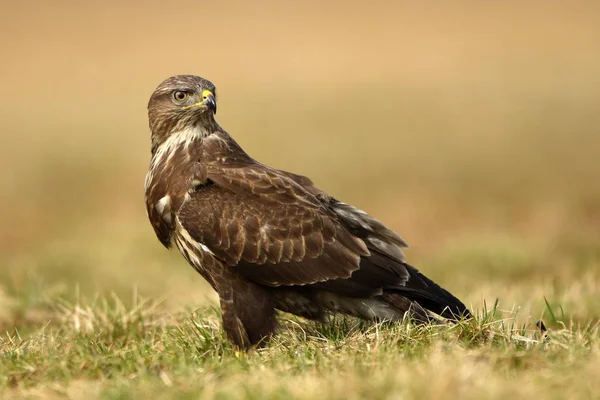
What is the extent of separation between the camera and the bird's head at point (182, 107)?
20.7ft

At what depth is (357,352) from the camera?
4.86 m

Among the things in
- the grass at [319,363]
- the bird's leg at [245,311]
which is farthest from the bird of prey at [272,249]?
the grass at [319,363]

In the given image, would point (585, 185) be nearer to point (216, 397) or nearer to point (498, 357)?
point (498, 357)

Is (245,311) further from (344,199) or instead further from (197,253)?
(344,199)

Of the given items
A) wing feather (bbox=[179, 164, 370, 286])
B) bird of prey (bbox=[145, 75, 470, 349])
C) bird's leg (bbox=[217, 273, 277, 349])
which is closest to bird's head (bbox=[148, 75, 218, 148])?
bird of prey (bbox=[145, 75, 470, 349])

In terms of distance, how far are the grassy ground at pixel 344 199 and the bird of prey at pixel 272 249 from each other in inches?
8.2

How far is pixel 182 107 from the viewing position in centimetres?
634

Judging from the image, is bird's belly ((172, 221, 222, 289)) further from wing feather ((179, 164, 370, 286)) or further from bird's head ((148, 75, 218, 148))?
bird's head ((148, 75, 218, 148))

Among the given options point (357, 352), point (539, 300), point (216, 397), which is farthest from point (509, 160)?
point (216, 397)

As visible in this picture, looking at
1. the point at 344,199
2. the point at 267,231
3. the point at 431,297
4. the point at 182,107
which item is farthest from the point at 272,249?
the point at 344,199

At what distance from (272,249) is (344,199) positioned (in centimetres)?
801

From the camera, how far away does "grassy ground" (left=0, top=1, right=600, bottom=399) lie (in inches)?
180

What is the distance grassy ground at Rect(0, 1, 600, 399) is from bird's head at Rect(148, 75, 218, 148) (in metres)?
1.26

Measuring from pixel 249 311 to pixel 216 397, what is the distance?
65.4 inches
